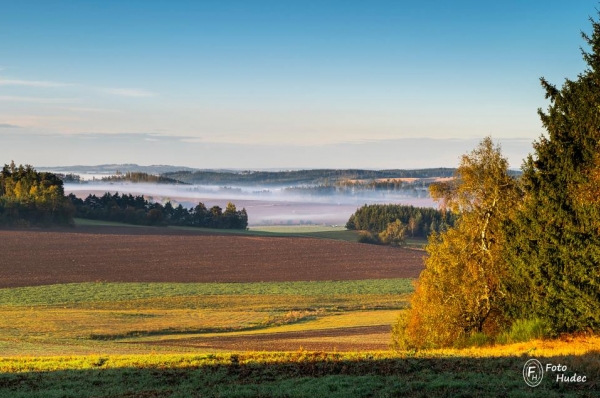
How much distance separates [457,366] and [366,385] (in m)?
3.36

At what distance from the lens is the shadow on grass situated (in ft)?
51.4

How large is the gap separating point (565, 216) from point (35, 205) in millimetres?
113660

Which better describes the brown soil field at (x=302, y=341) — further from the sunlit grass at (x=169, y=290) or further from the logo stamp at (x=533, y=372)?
the sunlit grass at (x=169, y=290)

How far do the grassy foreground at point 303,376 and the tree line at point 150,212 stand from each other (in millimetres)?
122910

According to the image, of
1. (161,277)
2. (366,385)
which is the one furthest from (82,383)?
(161,277)

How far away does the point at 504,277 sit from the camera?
30.6 m

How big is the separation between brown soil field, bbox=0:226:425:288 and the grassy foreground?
60.6 meters

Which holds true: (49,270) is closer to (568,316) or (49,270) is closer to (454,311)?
(454,311)

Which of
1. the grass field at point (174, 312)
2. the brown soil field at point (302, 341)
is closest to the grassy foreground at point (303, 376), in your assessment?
the grass field at point (174, 312)

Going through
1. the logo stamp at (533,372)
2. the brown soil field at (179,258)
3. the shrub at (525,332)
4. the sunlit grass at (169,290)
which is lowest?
the sunlit grass at (169,290)

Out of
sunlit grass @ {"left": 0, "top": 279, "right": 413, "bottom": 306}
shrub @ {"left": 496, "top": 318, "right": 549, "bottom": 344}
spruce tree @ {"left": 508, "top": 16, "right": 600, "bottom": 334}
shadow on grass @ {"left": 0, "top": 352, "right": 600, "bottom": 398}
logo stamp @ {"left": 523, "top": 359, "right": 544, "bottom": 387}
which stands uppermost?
spruce tree @ {"left": 508, "top": 16, "right": 600, "bottom": 334}

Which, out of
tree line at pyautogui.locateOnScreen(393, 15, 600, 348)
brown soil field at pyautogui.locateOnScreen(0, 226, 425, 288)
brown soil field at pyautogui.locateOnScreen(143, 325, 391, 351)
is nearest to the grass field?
brown soil field at pyautogui.locateOnScreen(143, 325, 391, 351)

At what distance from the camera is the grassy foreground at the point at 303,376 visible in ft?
51.8

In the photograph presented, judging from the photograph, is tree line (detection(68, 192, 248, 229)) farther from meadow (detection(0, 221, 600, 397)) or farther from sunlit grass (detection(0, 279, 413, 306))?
sunlit grass (detection(0, 279, 413, 306))
